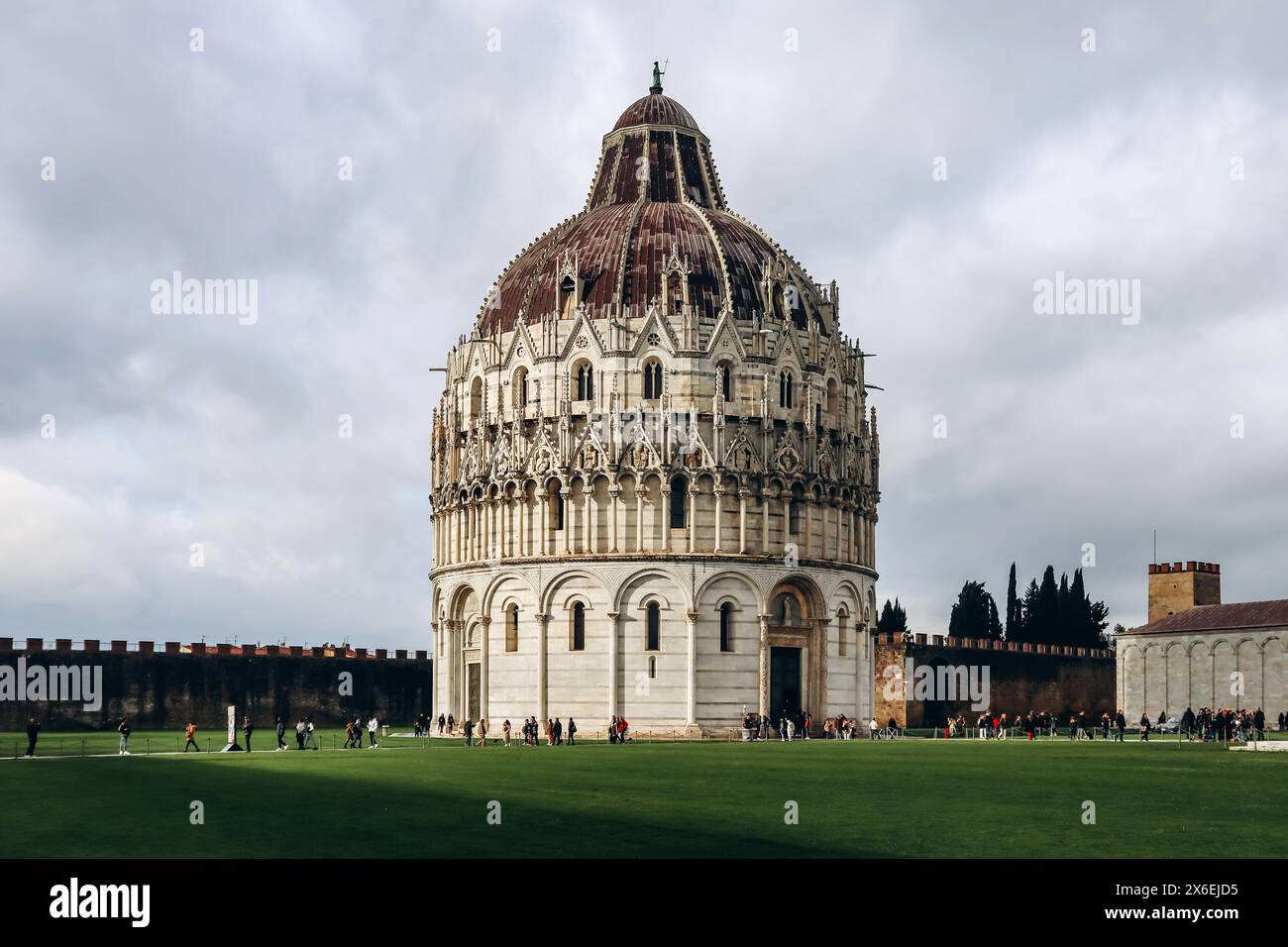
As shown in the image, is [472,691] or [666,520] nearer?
[666,520]

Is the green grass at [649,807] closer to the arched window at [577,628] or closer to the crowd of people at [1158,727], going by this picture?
the crowd of people at [1158,727]

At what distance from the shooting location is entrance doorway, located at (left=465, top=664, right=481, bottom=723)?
81.0 meters

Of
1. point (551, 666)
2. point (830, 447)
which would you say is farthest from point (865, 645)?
point (551, 666)

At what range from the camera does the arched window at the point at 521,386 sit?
260 feet

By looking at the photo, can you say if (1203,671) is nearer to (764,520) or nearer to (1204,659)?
(1204,659)

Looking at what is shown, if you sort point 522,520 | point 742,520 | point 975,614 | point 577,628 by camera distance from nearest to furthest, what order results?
point 742,520
point 577,628
point 522,520
point 975,614

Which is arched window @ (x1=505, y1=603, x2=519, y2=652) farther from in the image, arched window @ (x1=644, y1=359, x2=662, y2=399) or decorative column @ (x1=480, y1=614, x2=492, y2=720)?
arched window @ (x1=644, y1=359, x2=662, y2=399)

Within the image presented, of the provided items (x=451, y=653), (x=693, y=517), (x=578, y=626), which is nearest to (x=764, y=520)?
(x=693, y=517)

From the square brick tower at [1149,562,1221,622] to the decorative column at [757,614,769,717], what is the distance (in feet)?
139

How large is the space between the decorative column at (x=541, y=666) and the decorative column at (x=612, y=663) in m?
3.40

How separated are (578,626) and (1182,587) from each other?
5099 centimetres

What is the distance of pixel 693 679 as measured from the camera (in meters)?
74.7

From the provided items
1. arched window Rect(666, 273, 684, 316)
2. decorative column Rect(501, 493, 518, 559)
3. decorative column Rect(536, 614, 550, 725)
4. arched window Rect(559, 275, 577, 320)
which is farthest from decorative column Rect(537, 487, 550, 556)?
arched window Rect(666, 273, 684, 316)

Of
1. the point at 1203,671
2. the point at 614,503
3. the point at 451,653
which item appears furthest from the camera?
the point at 1203,671
